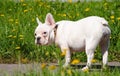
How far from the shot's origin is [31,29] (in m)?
9.70

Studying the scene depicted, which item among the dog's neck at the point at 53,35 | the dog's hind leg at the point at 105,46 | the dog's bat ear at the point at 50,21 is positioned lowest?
the dog's hind leg at the point at 105,46

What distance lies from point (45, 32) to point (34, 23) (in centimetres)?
269

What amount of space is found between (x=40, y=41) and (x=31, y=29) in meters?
2.28

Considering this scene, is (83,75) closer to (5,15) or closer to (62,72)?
(62,72)

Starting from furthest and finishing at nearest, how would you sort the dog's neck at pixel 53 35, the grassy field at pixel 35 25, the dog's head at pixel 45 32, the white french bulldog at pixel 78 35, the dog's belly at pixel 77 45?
the grassy field at pixel 35 25
the dog's neck at pixel 53 35
the dog's head at pixel 45 32
the dog's belly at pixel 77 45
the white french bulldog at pixel 78 35

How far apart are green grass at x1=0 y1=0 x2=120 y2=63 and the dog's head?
0.75ft

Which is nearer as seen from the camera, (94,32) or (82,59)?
(94,32)

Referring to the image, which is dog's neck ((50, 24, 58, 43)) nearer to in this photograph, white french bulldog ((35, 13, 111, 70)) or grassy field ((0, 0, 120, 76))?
white french bulldog ((35, 13, 111, 70))

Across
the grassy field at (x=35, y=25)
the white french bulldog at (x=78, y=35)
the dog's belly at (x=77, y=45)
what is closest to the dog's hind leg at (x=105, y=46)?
the white french bulldog at (x=78, y=35)

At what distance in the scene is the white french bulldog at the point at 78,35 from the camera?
7.22 m

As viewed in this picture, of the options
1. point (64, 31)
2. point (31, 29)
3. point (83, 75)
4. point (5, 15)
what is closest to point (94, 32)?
point (64, 31)

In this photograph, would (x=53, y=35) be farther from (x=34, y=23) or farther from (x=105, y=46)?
(x=34, y=23)

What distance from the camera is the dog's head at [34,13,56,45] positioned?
7.45 meters

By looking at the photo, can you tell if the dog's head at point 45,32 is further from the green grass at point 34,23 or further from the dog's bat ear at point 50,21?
the green grass at point 34,23
